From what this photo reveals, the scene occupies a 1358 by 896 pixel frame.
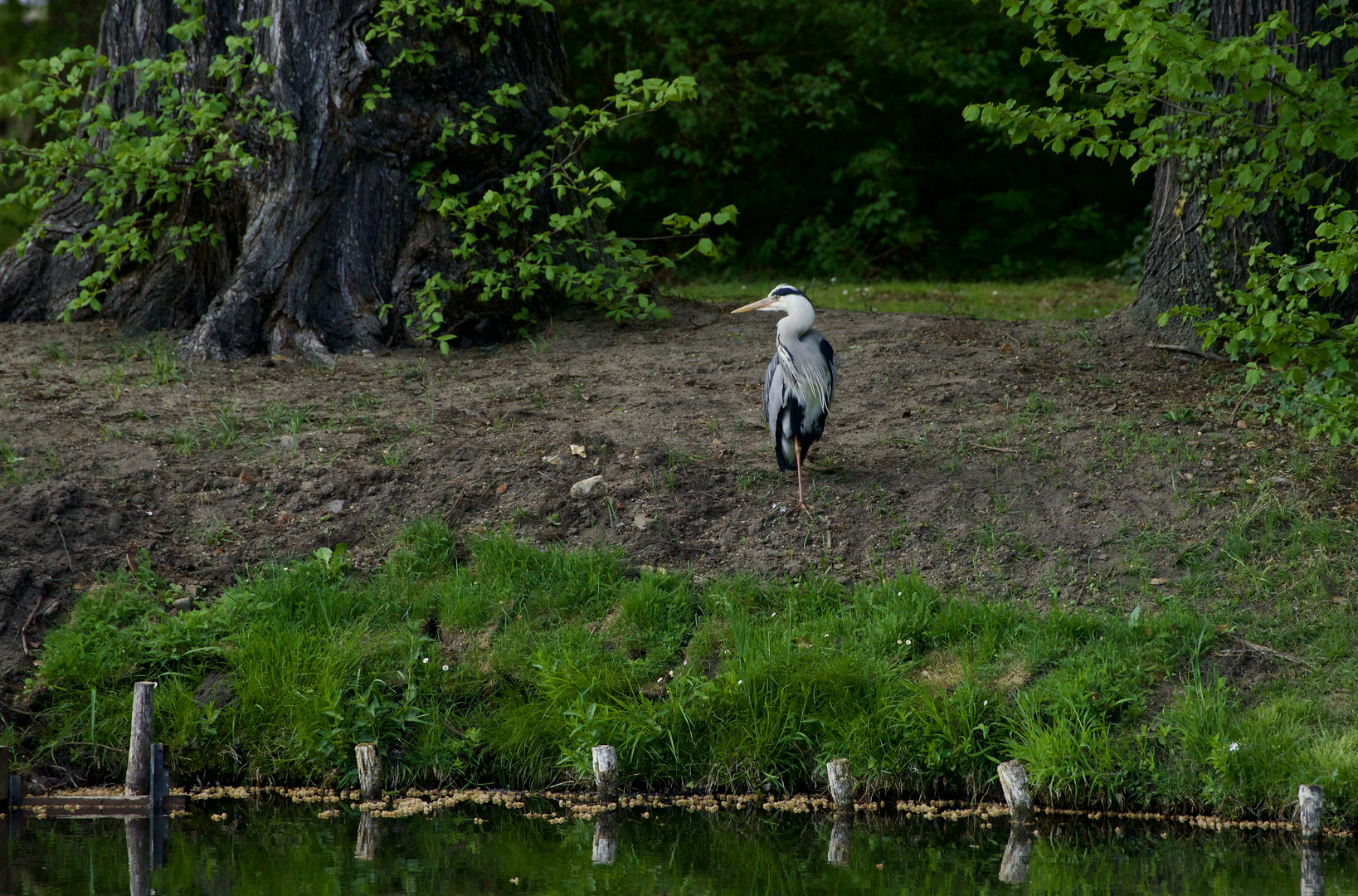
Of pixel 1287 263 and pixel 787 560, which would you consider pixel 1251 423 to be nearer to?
pixel 1287 263

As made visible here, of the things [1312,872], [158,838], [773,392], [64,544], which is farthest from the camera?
[773,392]

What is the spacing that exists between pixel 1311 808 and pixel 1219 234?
14.3 ft

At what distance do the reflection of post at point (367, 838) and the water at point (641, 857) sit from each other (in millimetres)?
11

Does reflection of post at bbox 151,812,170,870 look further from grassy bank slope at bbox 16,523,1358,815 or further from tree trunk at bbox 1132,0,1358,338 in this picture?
tree trunk at bbox 1132,0,1358,338

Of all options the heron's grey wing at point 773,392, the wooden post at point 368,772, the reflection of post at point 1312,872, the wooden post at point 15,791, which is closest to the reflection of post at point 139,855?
the wooden post at point 15,791

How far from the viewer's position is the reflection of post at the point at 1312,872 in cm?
421

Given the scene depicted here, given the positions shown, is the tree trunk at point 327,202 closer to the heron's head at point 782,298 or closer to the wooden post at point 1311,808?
the heron's head at point 782,298

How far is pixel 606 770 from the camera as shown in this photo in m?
5.16

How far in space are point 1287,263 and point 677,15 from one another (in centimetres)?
1039

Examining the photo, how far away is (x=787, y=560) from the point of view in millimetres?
6082

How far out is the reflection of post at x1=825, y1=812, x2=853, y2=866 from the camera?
4656 millimetres

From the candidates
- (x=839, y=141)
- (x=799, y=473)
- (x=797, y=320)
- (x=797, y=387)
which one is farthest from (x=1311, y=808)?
(x=839, y=141)

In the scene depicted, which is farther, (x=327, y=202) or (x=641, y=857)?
(x=327, y=202)

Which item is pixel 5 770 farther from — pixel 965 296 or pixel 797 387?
pixel 965 296
